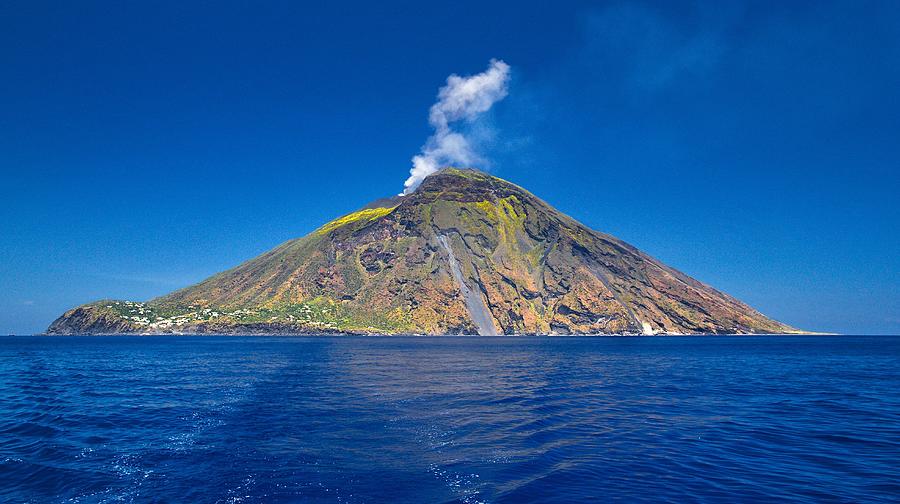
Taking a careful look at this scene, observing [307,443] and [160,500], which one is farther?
[307,443]

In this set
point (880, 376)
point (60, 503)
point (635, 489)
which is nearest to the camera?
point (60, 503)

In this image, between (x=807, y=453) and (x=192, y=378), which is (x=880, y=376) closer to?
(x=807, y=453)

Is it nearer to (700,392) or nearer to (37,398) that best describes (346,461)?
(37,398)

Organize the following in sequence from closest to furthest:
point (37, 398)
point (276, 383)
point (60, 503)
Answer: point (60, 503), point (37, 398), point (276, 383)

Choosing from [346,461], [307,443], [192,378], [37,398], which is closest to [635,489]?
[346,461]

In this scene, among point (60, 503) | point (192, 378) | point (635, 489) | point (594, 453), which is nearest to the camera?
point (60, 503)

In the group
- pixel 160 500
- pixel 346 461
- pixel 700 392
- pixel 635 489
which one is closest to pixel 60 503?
pixel 160 500
